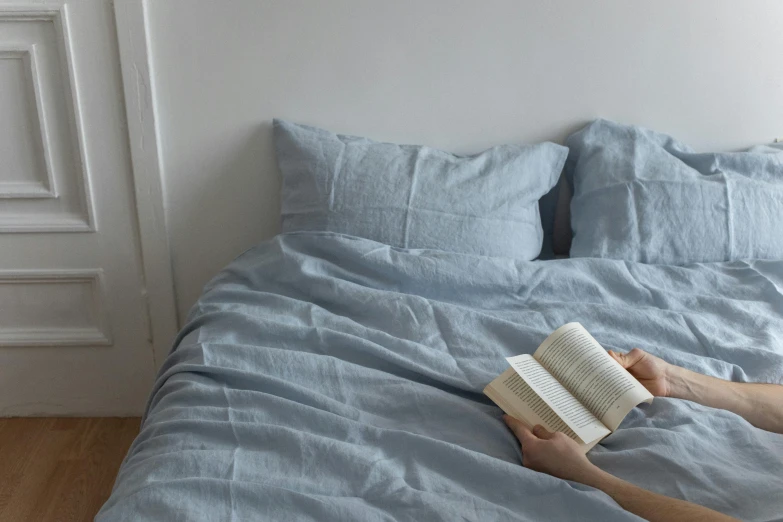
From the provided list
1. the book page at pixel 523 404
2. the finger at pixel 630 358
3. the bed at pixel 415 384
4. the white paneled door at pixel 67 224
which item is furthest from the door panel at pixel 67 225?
the finger at pixel 630 358

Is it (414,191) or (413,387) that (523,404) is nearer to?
(413,387)

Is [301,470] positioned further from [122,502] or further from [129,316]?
[129,316]

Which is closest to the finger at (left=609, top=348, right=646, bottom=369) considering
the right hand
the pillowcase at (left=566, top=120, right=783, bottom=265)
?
the right hand

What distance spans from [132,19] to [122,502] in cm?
113

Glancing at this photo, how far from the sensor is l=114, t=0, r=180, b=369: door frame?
1606mm

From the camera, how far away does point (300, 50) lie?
166 cm

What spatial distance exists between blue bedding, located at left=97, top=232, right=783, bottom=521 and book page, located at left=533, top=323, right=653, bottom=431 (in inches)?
1.5

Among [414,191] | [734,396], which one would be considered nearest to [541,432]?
[734,396]

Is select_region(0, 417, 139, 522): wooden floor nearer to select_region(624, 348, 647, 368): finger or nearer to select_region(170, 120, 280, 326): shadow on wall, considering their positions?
select_region(170, 120, 280, 326): shadow on wall

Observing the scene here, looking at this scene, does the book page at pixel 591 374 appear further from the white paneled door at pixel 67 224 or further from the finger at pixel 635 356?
the white paneled door at pixel 67 224

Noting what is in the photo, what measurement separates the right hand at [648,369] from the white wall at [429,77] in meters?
0.73

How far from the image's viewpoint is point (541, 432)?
1.08 meters

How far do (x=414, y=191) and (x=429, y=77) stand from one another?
0.32 m

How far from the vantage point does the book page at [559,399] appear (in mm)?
1086
